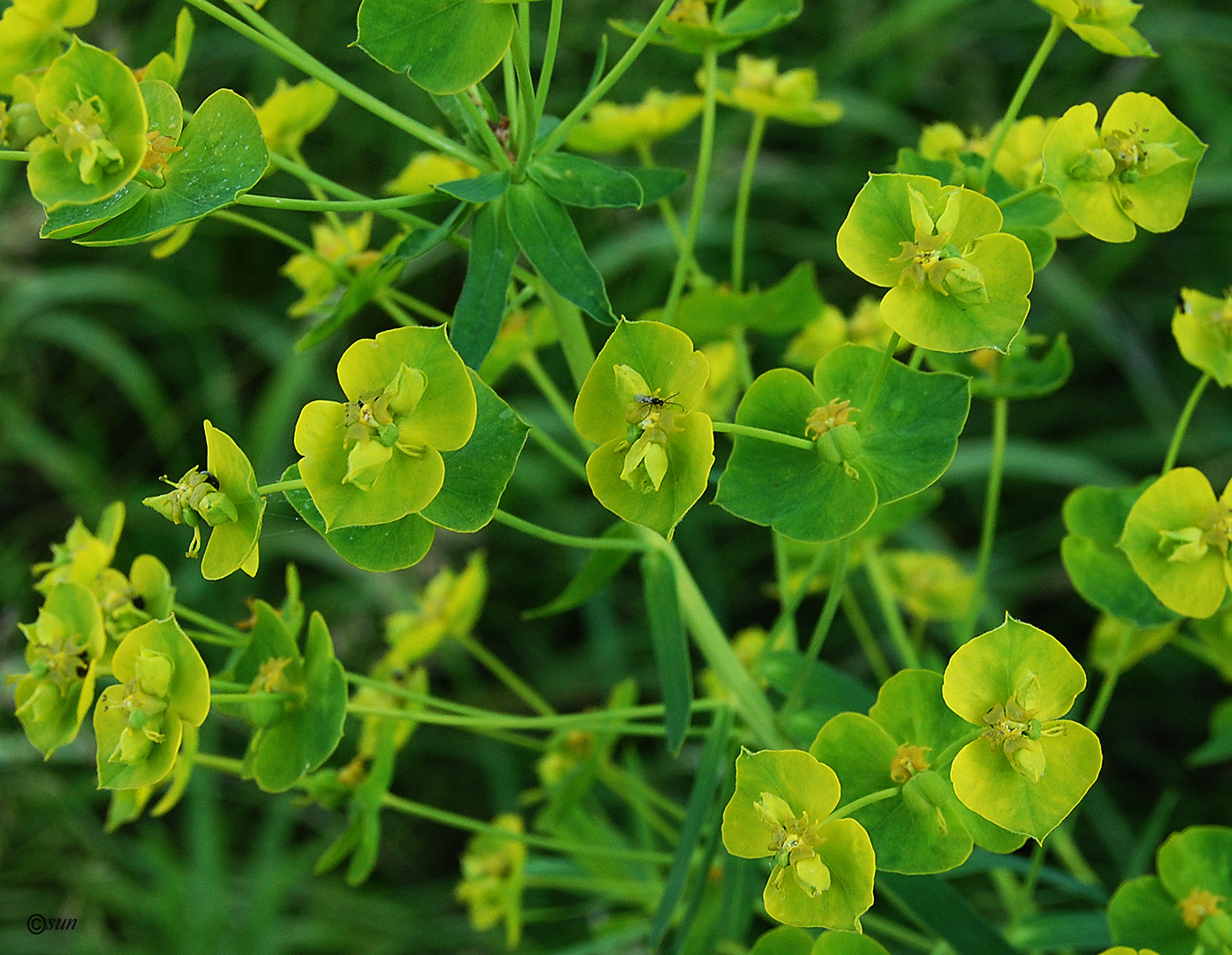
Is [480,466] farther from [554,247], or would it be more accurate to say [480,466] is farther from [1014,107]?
[1014,107]

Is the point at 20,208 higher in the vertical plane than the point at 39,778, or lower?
higher

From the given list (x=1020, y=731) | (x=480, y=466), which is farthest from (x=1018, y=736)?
(x=480, y=466)

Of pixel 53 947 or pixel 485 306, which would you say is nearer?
pixel 485 306

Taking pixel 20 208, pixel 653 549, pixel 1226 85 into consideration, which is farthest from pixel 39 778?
pixel 1226 85

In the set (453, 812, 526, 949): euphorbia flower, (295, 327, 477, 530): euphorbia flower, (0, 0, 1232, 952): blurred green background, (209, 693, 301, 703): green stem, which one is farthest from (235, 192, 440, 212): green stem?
(0, 0, 1232, 952): blurred green background

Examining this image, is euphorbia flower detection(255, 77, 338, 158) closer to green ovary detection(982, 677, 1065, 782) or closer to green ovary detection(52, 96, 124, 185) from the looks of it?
green ovary detection(52, 96, 124, 185)

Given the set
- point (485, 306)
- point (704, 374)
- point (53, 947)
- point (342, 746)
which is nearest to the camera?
point (704, 374)

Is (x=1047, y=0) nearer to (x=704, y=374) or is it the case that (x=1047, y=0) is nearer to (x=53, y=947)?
(x=704, y=374)

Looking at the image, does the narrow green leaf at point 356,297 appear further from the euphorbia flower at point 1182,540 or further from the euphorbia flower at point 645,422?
the euphorbia flower at point 1182,540
